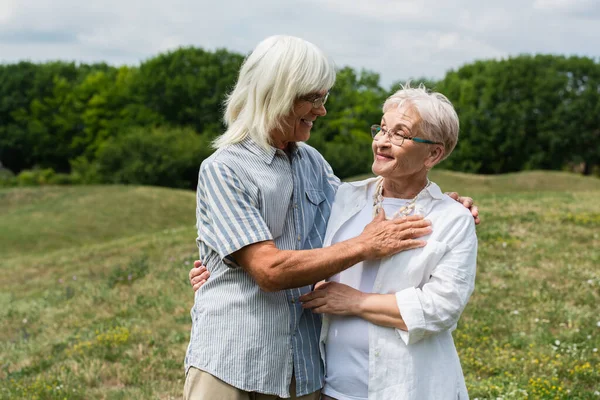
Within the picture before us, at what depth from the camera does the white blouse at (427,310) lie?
313cm

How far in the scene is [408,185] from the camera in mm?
3492

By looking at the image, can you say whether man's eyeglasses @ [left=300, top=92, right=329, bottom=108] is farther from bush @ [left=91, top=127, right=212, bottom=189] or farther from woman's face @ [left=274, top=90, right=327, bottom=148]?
bush @ [left=91, top=127, right=212, bottom=189]

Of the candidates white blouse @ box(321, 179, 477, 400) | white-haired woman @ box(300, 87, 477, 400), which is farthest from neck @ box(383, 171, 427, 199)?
white blouse @ box(321, 179, 477, 400)

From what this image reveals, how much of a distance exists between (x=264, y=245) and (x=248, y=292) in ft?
0.91

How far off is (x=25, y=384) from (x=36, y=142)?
208ft

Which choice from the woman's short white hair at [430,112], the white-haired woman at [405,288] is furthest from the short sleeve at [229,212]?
the woman's short white hair at [430,112]

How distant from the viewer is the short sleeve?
307 cm

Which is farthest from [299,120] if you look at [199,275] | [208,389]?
[208,389]

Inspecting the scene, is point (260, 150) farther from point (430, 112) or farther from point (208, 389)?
point (208, 389)

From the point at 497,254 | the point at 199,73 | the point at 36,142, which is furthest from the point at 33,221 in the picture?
the point at 36,142

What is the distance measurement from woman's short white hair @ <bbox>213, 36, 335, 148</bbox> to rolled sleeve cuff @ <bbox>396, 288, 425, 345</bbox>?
0.97 m

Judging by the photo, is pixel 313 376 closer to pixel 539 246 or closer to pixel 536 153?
pixel 539 246

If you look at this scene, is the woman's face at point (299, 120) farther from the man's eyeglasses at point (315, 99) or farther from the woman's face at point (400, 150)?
the woman's face at point (400, 150)

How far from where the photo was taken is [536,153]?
57750mm
